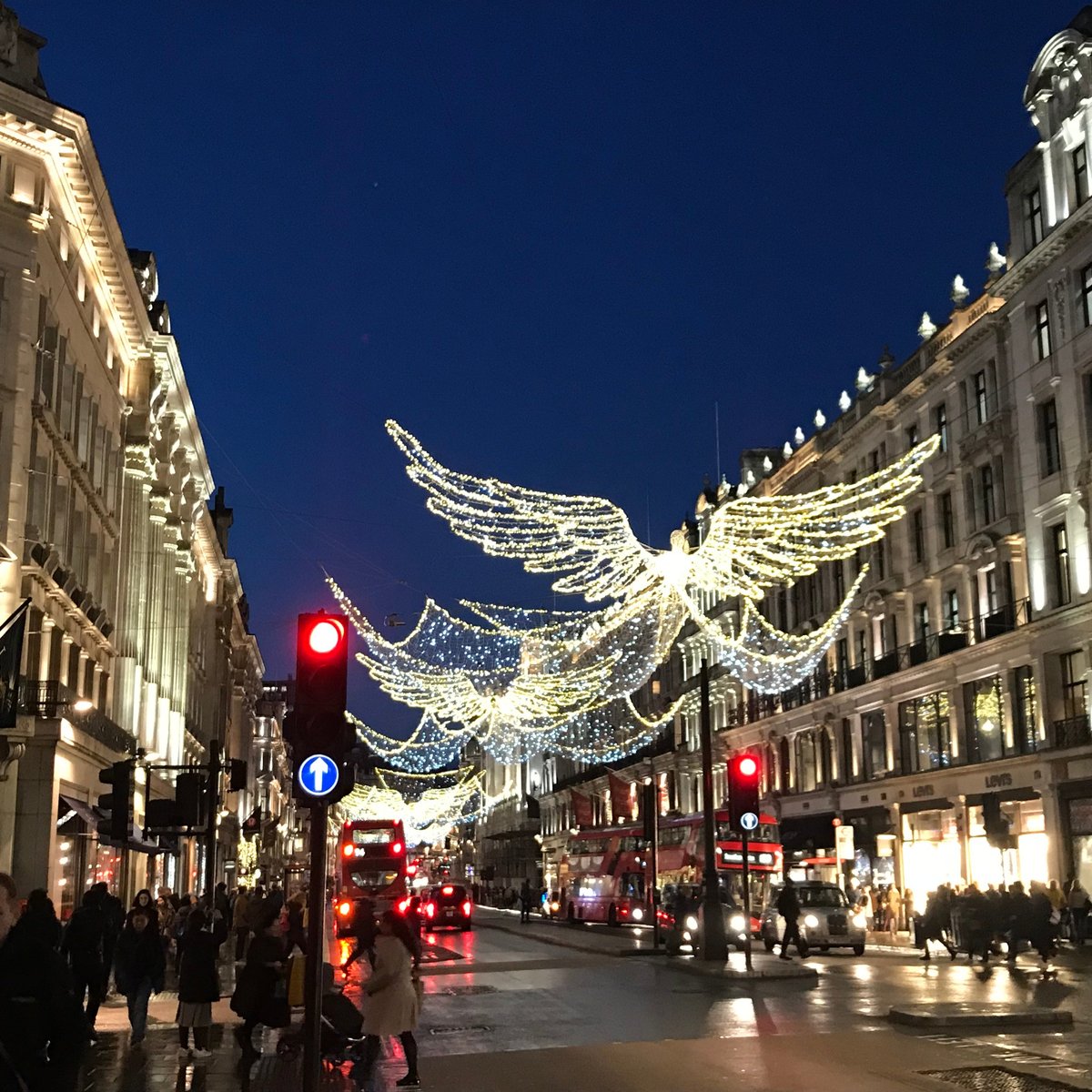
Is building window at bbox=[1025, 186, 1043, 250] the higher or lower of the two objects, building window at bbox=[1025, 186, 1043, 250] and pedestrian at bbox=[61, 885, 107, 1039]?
the higher

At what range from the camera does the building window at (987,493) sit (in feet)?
141

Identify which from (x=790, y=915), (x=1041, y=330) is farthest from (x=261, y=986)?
(x=1041, y=330)

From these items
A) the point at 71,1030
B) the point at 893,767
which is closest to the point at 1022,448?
the point at 893,767

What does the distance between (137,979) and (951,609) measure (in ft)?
114

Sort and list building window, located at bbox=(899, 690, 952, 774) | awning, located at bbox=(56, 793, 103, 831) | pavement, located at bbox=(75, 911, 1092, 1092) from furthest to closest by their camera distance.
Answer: building window, located at bbox=(899, 690, 952, 774)
awning, located at bbox=(56, 793, 103, 831)
pavement, located at bbox=(75, 911, 1092, 1092)

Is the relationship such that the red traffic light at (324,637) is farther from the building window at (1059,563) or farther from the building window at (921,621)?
the building window at (921,621)

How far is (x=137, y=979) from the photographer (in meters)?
16.6

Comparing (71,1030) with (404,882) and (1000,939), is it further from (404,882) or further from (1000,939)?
(404,882)

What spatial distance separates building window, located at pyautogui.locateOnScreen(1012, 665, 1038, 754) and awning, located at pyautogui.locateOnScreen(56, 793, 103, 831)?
81.7 feet

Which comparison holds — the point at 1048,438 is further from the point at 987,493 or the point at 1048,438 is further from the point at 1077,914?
the point at 1077,914

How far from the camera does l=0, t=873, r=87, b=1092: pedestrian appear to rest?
21.6 ft

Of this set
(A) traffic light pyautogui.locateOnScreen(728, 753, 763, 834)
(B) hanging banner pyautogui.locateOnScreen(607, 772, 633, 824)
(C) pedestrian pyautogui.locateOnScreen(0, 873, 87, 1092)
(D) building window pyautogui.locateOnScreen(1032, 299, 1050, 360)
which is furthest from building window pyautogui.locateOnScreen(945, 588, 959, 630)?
(C) pedestrian pyautogui.locateOnScreen(0, 873, 87, 1092)

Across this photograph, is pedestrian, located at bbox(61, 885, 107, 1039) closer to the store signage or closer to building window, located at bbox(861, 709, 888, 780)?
building window, located at bbox(861, 709, 888, 780)

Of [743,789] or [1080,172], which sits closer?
[743,789]
